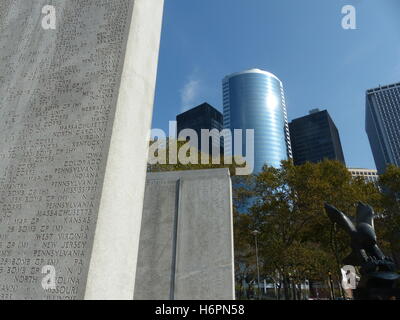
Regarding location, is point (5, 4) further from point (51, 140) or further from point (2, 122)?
point (51, 140)

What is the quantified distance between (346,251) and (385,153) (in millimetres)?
176192

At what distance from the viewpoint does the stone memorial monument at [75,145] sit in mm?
4273

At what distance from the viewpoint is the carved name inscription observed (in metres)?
4.30

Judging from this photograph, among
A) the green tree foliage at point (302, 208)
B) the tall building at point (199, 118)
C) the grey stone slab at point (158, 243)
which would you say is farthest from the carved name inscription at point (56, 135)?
the tall building at point (199, 118)

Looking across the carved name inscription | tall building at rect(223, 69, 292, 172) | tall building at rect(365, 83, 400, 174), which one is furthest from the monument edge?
tall building at rect(365, 83, 400, 174)

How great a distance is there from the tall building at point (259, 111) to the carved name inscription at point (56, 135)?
123 m

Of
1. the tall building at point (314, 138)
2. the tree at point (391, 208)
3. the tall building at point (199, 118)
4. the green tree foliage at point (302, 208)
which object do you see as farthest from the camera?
the tall building at point (314, 138)

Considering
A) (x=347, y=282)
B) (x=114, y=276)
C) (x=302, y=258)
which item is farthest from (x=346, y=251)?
(x=114, y=276)

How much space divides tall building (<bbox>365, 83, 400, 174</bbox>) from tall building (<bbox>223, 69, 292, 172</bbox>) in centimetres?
7160

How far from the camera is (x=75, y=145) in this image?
508 cm

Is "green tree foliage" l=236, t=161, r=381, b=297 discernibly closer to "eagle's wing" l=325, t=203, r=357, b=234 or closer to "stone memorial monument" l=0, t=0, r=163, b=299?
"eagle's wing" l=325, t=203, r=357, b=234

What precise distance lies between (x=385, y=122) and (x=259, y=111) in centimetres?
9975

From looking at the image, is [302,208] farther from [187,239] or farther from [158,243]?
[158,243]

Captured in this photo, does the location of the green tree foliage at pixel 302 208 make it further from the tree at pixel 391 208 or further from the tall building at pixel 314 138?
the tall building at pixel 314 138
